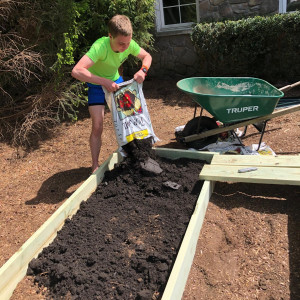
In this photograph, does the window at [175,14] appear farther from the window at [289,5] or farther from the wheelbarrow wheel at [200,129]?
the wheelbarrow wheel at [200,129]

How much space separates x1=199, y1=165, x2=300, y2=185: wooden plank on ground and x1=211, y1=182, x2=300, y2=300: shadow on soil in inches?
9.0

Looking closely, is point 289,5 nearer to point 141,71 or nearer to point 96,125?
point 141,71

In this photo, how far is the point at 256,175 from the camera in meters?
3.04

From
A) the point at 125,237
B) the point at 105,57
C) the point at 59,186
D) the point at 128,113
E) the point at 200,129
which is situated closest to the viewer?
the point at 125,237

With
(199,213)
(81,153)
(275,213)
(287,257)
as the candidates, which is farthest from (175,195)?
(81,153)

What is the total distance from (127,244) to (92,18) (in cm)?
449

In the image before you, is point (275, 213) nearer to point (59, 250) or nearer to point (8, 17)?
point (59, 250)

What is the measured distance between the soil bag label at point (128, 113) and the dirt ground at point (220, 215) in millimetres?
974

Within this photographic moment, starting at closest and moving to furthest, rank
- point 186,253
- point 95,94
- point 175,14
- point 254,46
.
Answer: point 186,253
point 95,94
point 254,46
point 175,14

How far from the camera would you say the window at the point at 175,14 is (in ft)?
24.5

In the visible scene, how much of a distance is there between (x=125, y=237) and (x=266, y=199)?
1.45 m

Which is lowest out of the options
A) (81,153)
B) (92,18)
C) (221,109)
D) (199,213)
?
(81,153)

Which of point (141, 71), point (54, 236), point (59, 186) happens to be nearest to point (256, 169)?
point (141, 71)

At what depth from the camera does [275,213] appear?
2.90m
